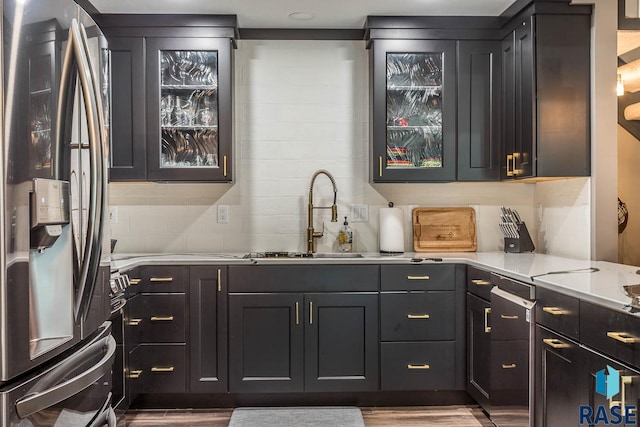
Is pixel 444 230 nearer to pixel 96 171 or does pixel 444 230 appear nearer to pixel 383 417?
pixel 383 417

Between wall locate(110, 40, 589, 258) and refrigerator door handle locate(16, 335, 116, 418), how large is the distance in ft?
6.54

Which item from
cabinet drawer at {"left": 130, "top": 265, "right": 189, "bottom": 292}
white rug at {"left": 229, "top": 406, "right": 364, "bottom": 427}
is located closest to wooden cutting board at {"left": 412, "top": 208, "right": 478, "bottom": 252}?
white rug at {"left": 229, "top": 406, "right": 364, "bottom": 427}

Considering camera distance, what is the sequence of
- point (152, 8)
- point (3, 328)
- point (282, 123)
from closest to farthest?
point (3, 328), point (152, 8), point (282, 123)

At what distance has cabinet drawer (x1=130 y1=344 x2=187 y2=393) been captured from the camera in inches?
122

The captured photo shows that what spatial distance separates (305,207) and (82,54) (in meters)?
2.37

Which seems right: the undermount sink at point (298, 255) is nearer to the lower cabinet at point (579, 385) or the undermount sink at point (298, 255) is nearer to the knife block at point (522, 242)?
the knife block at point (522, 242)

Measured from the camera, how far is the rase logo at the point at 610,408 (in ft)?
5.34

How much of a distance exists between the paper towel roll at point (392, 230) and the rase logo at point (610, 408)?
1790mm

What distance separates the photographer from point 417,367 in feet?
10.4

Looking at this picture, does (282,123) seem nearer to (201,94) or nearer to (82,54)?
(201,94)

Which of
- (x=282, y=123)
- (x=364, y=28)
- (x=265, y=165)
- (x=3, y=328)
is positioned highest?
(x=364, y=28)

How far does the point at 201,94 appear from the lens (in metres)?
3.41

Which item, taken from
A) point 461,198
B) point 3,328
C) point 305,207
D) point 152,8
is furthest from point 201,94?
point 3,328

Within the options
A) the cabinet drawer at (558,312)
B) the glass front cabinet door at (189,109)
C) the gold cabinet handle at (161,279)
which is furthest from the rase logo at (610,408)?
the glass front cabinet door at (189,109)
